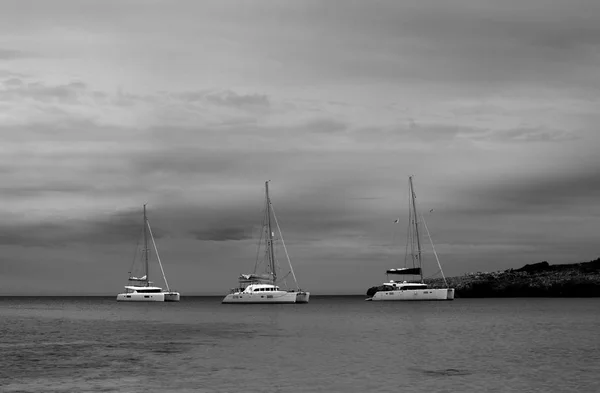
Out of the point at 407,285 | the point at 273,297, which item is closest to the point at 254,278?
the point at 273,297

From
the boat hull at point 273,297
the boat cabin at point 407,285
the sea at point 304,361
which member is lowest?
the sea at point 304,361

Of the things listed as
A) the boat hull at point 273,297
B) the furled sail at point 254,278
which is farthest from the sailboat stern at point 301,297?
→ the furled sail at point 254,278

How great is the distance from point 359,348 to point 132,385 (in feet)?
88.5

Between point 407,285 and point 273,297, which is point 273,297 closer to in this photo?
point 273,297

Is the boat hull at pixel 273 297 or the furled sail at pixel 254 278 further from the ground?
the furled sail at pixel 254 278

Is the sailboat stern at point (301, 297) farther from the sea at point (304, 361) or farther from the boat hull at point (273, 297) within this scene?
the sea at point (304, 361)

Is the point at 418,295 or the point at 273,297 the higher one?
the point at 418,295

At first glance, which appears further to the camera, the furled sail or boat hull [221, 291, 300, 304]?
the furled sail

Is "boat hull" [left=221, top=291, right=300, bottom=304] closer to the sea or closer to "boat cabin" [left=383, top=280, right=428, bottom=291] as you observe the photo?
"boat cabin" [left=383, top=280, right=428, bottom=291]

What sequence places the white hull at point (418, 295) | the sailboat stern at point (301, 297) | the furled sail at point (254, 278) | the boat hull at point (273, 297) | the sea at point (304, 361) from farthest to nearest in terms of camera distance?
the white hull at point (418, 295)
the sailboat stern at point (301, 297)
the furled sail at point (254, 278)
the boat hull at point (273, 297)
the sea at point (304, 361)

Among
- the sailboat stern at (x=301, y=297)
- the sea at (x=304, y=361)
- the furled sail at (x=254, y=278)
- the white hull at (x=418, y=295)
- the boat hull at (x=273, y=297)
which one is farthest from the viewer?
the white hull at (x=418, y=295)

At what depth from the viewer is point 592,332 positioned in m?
79.2

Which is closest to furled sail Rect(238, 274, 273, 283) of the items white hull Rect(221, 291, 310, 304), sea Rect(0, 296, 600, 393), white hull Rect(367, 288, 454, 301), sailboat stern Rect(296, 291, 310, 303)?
white hull Rect(221, 291, 310, 304)

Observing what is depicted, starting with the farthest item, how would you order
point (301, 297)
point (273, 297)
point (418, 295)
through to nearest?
point (418, 295), point (301, 297), point (273, 297)
